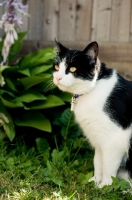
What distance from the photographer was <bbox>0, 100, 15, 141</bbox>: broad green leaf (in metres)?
3.82

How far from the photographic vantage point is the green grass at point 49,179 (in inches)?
110

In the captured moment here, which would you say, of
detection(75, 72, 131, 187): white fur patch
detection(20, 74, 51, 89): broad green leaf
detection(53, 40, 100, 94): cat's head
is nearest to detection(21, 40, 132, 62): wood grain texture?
detection(20, 74, 51, 89): broad green leaf

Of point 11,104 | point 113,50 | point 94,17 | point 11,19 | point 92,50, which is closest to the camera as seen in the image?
point 92,50

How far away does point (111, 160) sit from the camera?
2951 millimetres

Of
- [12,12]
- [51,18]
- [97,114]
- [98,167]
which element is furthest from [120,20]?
[98,167]

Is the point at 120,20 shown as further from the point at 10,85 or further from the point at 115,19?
the point at 10,85

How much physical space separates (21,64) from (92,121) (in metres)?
1.63

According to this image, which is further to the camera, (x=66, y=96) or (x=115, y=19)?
(x=115, y=19)

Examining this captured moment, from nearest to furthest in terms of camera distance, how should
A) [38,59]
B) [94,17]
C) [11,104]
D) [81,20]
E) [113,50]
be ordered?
1. [11,104]
2. [38,59]
3. [113,50]
4. [94,17]
5. [81,20]

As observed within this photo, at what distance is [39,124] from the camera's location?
3.96 m

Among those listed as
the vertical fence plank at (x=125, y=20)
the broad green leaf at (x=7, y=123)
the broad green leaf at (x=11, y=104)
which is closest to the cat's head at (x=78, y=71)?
the broad green leaf at (x=11, y=104)

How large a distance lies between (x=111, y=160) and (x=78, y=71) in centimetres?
70

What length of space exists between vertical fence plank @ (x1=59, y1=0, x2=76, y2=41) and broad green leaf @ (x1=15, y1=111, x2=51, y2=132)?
1219mm

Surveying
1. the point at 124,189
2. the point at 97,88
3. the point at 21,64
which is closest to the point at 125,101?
the point at 97,88
